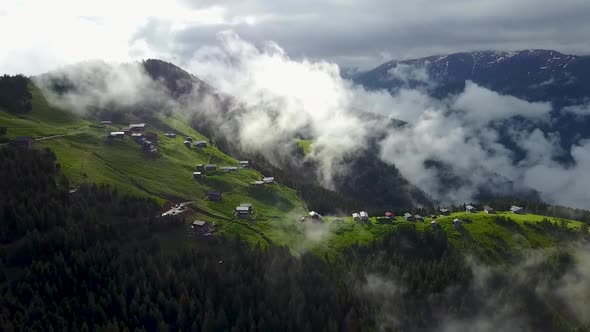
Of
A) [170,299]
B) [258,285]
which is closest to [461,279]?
[258,285]

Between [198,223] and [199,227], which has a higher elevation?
[198,223]

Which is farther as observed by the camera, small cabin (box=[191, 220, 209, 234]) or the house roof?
the house roof

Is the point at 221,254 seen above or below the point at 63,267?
below

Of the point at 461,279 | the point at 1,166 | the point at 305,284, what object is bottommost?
the point at 461,279

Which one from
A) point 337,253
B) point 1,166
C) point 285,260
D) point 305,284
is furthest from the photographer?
point 337,253

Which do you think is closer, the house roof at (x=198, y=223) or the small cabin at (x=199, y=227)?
the small cabin at (x=199, y=227)

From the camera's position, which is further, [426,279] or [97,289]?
[426,279]

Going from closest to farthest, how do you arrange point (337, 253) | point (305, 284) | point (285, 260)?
1. point (305, 284)
2. point (285, 260)
3. point (337, 253)

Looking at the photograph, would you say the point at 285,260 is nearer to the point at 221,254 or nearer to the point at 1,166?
the point at 221,254

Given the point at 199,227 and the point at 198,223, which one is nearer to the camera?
the point at 199,227
